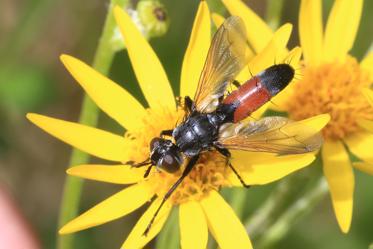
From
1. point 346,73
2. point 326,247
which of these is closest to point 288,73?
point 346,73

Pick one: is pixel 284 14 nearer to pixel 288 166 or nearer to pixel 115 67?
pixel 115 67

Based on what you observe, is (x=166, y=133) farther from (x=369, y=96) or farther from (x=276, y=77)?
(x=369, y=96)

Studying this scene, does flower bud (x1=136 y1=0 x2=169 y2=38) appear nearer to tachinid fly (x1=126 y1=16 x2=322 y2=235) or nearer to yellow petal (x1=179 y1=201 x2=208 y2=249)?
tachinid fly (x1=126 y1=16 x2=322 y2=235)

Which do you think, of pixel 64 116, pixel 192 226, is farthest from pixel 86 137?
pixel 64 116

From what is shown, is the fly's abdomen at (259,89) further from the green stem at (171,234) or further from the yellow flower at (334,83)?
the green stem at (171,234)

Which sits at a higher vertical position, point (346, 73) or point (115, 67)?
point (115, 67)

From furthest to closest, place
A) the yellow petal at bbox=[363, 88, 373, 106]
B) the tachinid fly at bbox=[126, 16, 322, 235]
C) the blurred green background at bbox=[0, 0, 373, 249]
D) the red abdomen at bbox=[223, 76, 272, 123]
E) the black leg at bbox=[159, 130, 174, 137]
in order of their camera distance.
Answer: the blurred green background at bbox=[0, 0, 373, 249] → the black leg at bbox=[159, 130, 174, 137] → the red abdomen at bbox=[223, 76, 272, 123] → the tachinid fly at bbox=[126, 16, 322, 235] → the yellow petal at bbox=[363, 88, 373, 106]

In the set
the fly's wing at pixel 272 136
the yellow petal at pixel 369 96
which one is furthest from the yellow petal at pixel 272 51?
the yellow petal at pixel 369 96

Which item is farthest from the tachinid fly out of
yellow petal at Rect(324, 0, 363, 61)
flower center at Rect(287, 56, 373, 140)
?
yellow petal at Rect(324, 0, 363, 61)
